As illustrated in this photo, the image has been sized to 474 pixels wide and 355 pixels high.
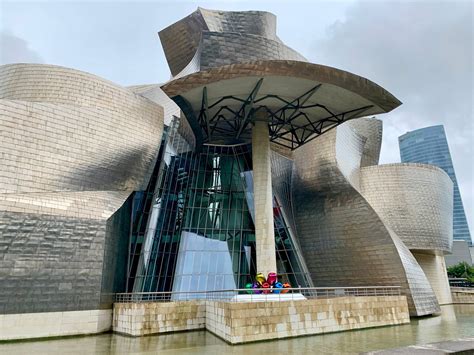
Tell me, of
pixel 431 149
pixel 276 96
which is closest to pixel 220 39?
pixel 276 96

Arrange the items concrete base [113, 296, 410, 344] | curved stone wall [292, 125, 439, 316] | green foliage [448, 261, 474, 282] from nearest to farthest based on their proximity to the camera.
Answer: concrete base [113, 296, 410, 344], curved stone wall [292, 125, 439, 316], green foliage [448, 261, 474, 282]

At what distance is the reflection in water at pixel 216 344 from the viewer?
33.0 feet

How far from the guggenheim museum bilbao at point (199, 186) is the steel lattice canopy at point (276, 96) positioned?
0.31 ft

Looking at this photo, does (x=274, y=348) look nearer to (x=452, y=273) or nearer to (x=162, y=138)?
(x=162, y=138)

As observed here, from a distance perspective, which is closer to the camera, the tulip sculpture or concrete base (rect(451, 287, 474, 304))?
the tulip sculpture

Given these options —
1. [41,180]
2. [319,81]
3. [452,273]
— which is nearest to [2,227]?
[41,180]

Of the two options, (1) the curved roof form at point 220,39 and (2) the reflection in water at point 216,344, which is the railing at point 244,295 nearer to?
(2) the reflection in water at point 216,344

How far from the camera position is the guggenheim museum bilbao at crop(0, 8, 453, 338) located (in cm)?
1533

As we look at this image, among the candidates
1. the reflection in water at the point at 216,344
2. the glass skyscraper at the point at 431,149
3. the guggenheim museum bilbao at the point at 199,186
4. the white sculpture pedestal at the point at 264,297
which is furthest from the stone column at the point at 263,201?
the glass skyscraper at the point at 431,149

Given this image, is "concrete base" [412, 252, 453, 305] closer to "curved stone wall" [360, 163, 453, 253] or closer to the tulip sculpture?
"curved stone wall" [360, 163, 453, 253]

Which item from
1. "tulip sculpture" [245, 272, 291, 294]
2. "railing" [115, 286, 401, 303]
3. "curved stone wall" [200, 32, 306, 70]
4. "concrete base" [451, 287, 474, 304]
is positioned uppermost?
"curved stone wall" [200, 32, 306, 70]

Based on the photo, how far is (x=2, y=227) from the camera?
14266 mm

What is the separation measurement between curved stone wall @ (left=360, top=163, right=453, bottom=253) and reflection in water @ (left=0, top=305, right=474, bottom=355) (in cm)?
1532

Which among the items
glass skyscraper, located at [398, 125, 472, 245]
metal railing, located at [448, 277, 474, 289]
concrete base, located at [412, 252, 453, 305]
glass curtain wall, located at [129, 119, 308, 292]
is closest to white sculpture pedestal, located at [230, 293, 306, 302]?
glass curtain wall, located at [129, 119, 308, 292]
